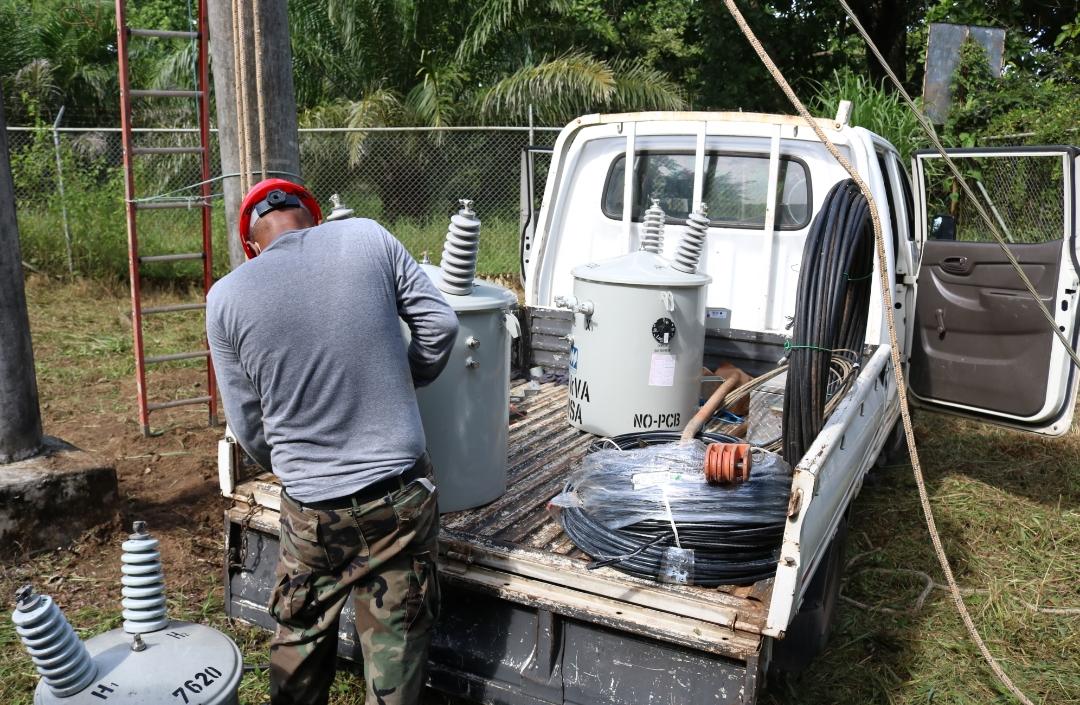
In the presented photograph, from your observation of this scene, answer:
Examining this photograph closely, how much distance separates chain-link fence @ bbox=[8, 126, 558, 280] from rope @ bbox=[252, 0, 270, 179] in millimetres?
7131

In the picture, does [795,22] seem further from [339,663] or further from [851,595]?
[339,663]

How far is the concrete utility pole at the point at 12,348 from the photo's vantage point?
4062 mm

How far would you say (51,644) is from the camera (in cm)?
192

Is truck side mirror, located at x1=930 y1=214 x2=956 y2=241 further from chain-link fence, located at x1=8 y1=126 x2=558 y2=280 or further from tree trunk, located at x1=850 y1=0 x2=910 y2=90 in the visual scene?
tree trunk, located at x1=850 y1=0 x2=910 y2=90

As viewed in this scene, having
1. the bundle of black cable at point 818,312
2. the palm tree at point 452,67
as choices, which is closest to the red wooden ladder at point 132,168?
the bundle of black cable at point 818,312

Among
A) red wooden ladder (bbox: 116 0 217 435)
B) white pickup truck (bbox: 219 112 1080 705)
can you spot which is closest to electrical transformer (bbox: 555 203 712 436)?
white pickup truck (bbox: 219 112 1080 705)

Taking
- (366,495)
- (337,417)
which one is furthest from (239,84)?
(366,495)

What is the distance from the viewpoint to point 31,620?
1.90 meters

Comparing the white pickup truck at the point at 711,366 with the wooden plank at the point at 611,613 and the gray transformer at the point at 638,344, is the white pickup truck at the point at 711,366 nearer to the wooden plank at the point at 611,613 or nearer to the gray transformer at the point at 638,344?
the wooden plank at the point at 611,613

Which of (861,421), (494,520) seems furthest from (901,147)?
(494,520)

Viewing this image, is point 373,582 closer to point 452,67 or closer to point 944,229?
point 944,229

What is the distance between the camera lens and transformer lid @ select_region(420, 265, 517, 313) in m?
3.20

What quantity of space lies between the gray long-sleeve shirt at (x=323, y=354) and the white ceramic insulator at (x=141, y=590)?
0.46 meters

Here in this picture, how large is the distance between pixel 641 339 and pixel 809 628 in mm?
1457
